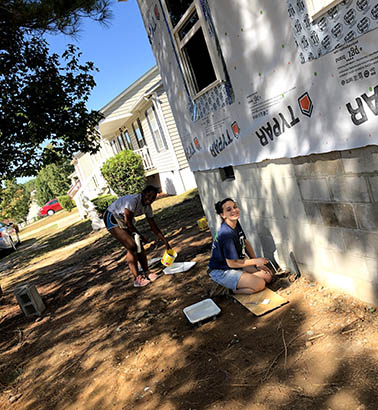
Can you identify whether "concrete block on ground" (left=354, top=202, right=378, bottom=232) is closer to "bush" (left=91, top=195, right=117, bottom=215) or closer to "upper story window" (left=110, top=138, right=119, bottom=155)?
"bush" (left=91, top=195, right=117, bottom=215)

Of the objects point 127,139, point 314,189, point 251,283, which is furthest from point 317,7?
point 127,139

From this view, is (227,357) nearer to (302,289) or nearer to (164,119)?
(302,289)

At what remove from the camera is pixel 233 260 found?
432 centimetres

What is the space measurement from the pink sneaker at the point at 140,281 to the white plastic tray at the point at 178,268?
37cm

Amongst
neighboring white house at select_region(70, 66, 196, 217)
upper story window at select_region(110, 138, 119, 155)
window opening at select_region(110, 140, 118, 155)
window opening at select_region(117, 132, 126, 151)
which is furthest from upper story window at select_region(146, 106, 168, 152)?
window opening at select_region(110, 140, 118, 155)

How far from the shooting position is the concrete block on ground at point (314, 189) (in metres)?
3.57

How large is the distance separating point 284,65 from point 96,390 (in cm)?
367

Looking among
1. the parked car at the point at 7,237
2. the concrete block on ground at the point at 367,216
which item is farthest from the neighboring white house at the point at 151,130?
the concrete block on ground at the point at 367,216

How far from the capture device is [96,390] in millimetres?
3660

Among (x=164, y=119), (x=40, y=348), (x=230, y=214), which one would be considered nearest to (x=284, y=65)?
(x=230, y=214)

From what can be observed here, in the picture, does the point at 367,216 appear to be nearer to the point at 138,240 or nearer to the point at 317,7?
the point at 317,7

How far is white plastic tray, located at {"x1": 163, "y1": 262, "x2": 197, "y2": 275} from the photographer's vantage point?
619 centimetres

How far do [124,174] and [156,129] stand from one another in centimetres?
289

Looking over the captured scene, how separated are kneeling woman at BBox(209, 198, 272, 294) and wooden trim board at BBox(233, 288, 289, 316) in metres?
0.07
